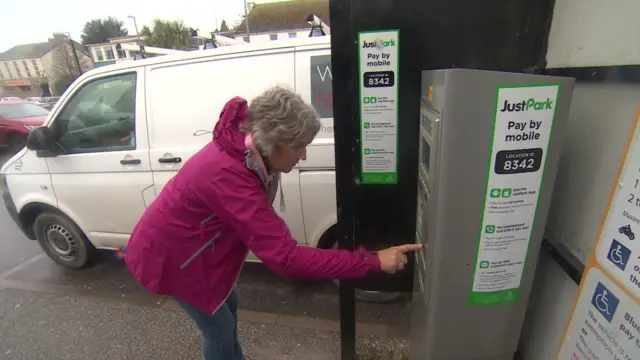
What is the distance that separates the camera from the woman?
1.34m

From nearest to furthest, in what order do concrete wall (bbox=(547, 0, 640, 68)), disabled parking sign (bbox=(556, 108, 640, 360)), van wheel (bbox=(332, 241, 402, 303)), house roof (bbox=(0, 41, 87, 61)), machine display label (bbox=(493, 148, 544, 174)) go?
1. disabled parking sign (bbox=(556, 108, 640, 360))
2. concrete wall (bbox=(547, 0, 640, 68))
3. machine display label (bbox=(493, 148, 544, 174))
4. van wheel (bbox=(332, 241, 402, 303))
5. house roof (bbox=(0, 41, 87, 61))

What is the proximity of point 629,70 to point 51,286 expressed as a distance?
14.7ft

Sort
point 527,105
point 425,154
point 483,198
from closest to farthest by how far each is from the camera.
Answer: point 527,105 < point 483,198 < point 425,154

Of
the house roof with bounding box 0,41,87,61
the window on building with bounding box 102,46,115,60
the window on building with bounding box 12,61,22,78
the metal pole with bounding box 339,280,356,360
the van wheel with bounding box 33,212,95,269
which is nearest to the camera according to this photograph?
the metal pole with bounding box 339,280,356,360

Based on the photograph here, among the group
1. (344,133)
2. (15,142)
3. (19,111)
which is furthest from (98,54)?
(344,133)

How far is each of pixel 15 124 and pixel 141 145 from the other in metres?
9.72

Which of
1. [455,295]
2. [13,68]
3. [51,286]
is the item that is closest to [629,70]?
[455,295]

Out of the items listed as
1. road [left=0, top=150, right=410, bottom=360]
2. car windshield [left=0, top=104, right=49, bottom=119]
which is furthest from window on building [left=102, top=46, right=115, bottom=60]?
road [left=0, top=150, right=410, bottom=360]

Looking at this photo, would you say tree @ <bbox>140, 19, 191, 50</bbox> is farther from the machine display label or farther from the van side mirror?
the machine display label

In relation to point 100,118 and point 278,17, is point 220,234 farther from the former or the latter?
point 278,17

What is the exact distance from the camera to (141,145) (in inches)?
113

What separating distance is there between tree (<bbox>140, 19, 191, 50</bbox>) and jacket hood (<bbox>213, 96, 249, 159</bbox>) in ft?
97.2

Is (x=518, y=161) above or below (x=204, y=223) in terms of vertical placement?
above

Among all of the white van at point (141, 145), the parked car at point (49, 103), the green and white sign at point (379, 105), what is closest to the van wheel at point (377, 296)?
the white van at point (141, 145)
